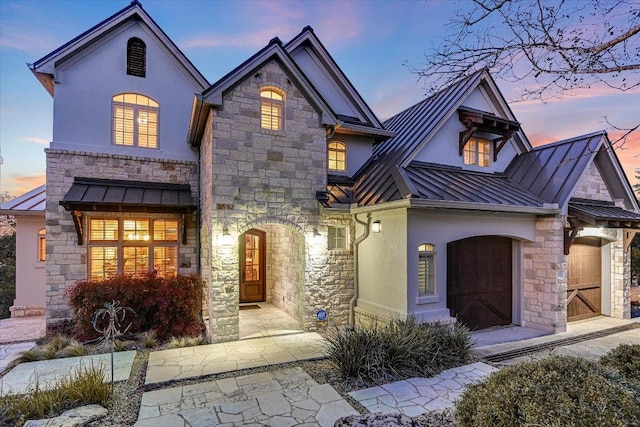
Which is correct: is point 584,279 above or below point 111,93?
below

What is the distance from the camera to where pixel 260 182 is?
7.90m

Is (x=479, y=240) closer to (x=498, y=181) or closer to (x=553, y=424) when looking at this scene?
(x=498, y=181)

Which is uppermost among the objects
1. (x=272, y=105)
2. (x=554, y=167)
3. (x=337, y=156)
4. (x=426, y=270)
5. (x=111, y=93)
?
(x=111, y=93)

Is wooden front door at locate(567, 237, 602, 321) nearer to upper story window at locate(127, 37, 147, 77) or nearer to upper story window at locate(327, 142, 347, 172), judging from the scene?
upper story window at locate(327, 142, 347, 172)

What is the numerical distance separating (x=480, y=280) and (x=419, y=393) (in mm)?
4750

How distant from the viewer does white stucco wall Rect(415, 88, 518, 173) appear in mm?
9617

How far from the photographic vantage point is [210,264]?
24.8 ft

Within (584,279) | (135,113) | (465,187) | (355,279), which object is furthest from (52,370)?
(584,279)

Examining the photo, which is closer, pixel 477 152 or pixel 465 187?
pixel 465 187

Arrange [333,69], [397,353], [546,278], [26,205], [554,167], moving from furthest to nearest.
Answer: [333,69], [26,205], [554,167], [546,278], [397,353]

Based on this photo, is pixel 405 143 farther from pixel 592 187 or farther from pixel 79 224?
pixel 79 224

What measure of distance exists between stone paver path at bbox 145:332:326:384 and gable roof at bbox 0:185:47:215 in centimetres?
693

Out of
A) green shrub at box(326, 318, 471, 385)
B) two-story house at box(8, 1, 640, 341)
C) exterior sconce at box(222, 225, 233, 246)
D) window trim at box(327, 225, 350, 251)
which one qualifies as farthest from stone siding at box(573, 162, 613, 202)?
exterior sconce at box(222, 225, 233, 246)

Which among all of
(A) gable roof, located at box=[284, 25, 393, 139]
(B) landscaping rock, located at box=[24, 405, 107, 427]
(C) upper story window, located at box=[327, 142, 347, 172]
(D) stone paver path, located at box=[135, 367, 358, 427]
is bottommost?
(D) stone paver path, located at box=[135, 367, 358, 427]
